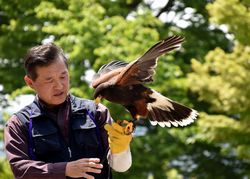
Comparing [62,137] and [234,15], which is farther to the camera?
[234,15]

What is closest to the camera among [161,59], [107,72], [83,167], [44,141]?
[83,167]

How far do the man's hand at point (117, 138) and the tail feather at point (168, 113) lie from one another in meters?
0.15

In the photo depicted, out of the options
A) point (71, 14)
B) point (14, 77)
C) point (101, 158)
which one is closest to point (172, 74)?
point (71, 14)

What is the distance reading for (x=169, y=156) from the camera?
37.3 ft

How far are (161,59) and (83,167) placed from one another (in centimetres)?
772

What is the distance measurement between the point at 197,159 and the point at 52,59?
456 inches

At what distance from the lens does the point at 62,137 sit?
2.72 meters

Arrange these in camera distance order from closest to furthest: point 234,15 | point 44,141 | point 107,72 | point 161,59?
point 44,141 < point 107,72 < point 234,15 < point 161,59

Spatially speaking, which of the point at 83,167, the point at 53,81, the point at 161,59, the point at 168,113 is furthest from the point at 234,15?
the point at 83,167

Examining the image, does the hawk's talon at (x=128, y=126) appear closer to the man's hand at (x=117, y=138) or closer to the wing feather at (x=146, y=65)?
the man's hand at (x=117, y=138)

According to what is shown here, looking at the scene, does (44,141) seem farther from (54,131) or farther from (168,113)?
(168,113)

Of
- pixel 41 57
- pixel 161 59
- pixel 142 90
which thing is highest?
pixel 41 57

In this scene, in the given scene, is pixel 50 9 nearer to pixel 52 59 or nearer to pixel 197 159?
pixel 197 159

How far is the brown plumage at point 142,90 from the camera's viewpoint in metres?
2.60
